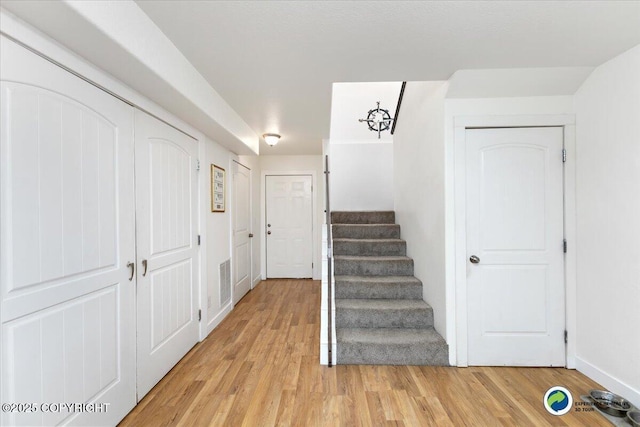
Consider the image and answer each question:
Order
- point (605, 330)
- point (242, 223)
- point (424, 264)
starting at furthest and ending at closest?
point (242, 223)
point (424, 264)
point (605, 330)

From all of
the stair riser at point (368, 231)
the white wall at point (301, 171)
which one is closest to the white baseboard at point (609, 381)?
the stair riser at point (368, 231)

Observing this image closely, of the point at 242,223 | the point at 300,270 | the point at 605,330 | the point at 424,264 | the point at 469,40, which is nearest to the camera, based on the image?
the point at 469,40

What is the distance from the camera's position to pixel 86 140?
5.20 ft

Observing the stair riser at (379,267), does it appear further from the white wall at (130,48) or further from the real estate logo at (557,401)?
the white wall at (130,48)

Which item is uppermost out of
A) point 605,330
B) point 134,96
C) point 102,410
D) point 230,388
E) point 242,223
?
point 134,96

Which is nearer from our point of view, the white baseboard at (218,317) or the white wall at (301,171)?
the white baseboard at (218,317)

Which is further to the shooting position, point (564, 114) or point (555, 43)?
point (564, 114)

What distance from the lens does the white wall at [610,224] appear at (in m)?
1.92

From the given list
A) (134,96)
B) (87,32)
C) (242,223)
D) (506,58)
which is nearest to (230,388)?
(134,96)

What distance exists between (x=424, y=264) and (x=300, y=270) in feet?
9.83

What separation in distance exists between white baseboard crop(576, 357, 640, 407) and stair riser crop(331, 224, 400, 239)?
6.86 ft

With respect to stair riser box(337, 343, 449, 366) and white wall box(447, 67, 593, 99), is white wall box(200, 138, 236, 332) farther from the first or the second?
white wall box(447, 67, 593, 99)

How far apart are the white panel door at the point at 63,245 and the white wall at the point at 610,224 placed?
3221 millimetres

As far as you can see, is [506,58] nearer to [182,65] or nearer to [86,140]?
[182,65]
